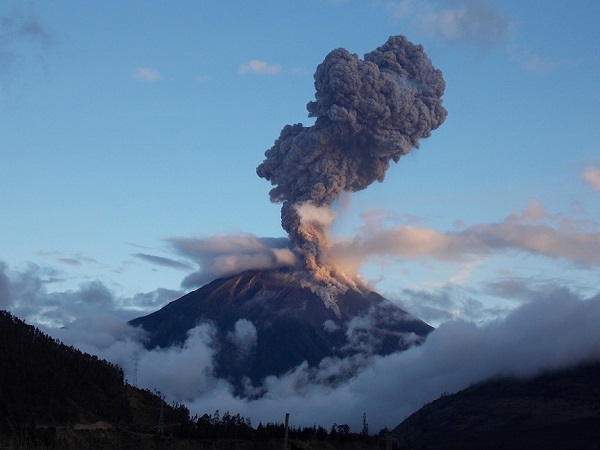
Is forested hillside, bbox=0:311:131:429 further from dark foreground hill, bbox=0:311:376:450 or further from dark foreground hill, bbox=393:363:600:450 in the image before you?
dark foreground hill, bbox=393:363:600:450

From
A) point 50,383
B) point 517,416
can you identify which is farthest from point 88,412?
point 517,416

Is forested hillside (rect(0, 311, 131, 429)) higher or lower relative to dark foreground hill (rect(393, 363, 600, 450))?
lower

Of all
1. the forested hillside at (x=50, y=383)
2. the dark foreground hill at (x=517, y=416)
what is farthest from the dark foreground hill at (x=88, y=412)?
the dark foreground hill at (x=517, y=416)

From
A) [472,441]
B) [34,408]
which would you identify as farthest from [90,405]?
[472,441]

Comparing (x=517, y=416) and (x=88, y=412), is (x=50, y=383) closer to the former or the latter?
(x=88, y=412)

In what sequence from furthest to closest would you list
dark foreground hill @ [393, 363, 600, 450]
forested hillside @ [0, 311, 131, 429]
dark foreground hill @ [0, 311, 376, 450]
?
1. dark foreground hill @ [393, 363, 600, 450]
2. forested hillside @ [0, 311, 131, 429]
3. dark foreground hill @ [0, 311, 376, 450]

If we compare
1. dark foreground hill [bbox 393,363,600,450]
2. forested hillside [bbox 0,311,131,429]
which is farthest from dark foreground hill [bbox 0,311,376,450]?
dark foreground hill [bbox 393,363,600,450]

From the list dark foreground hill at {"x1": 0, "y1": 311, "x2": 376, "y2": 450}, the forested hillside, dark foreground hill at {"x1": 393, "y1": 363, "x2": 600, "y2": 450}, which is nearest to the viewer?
dark foreground hill at {"x1": 0, "y1": 311, "x2": 376, "y2": 450}

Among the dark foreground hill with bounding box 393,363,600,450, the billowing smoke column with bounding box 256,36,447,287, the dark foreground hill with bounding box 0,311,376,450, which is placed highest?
the billowing smoke column with bounding box 256,36,447,287

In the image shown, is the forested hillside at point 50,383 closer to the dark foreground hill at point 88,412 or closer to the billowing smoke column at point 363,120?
the dark foreground hill at point 88,412
